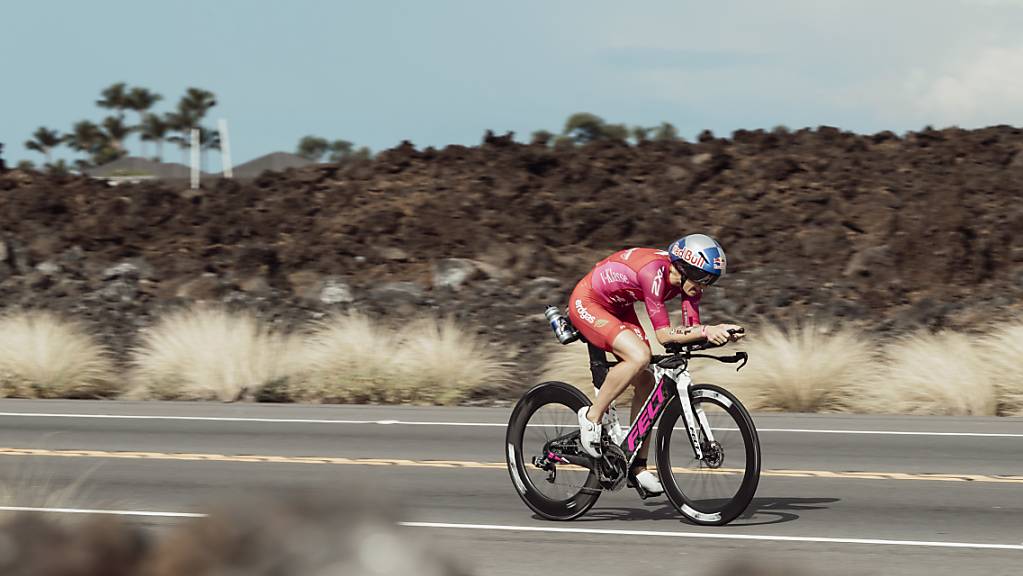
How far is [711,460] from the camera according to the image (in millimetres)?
8398

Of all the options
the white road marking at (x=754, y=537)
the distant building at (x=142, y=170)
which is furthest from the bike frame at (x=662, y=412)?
the distant building at (x=142, y=170)

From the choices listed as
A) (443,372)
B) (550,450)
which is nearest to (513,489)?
(550,450)

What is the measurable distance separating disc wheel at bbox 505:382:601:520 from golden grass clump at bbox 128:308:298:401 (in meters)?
10.0

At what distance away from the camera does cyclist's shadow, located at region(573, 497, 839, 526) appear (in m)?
9.04

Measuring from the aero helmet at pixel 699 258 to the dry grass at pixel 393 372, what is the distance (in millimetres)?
10171

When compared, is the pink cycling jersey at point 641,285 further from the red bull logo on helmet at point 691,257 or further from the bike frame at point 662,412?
the bike frame at point 662,412

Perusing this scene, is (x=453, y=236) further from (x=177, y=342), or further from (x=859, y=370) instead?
(x=859, y=370)

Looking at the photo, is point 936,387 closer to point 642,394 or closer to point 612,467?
point 642,394

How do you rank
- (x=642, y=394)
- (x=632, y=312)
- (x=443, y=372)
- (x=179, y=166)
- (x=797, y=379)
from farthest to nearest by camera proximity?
(x=179, y=166) < (x=443, y=372) < (x=797, y=379) < (x=632, y=312) < (x=642, y=394)

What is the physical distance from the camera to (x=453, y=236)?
31.9m

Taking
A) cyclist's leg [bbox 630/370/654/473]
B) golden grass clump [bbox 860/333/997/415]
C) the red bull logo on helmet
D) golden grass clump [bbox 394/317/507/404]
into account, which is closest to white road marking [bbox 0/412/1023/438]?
golden grass clump [bbox 860/333/997/415]

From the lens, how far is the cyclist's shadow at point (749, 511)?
29.7 ft

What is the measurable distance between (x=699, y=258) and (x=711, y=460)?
1.22 metres

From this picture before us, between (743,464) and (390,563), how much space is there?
20.4 ft
